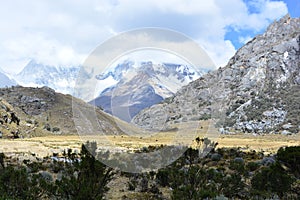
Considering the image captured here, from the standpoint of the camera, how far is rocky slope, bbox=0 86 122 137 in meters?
70.1

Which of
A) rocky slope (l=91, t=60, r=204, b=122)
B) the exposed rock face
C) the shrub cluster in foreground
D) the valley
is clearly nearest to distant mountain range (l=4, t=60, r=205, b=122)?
rocky slope (l=91, t=60, r=204, b=122)

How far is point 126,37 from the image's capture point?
1228 centimetres

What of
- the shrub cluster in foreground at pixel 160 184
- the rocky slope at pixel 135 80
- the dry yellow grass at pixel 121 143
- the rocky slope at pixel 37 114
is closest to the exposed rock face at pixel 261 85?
the rocky slope at pixel 37 114

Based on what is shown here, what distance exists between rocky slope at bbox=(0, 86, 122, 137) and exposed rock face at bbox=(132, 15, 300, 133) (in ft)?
75.2

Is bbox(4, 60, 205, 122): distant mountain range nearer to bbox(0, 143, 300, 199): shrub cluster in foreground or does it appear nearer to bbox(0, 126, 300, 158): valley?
bbox(0, 143, 300, 199): shrub cluster in foreground

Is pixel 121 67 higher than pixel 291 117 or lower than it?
lower

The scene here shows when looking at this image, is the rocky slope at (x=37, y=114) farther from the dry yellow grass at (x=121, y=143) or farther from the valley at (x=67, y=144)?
the dry yellow grass at (x=121, y=143)

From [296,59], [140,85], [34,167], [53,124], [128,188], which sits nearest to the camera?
[140,85]

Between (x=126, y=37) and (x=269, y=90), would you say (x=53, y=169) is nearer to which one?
(x=126, y=37)

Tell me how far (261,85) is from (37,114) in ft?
280

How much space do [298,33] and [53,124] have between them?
101 meters

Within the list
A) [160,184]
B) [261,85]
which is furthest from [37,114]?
[261,85]

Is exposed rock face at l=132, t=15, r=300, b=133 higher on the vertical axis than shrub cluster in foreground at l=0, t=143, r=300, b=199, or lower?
higher

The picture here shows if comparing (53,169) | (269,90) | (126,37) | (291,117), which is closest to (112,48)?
(126,37)
